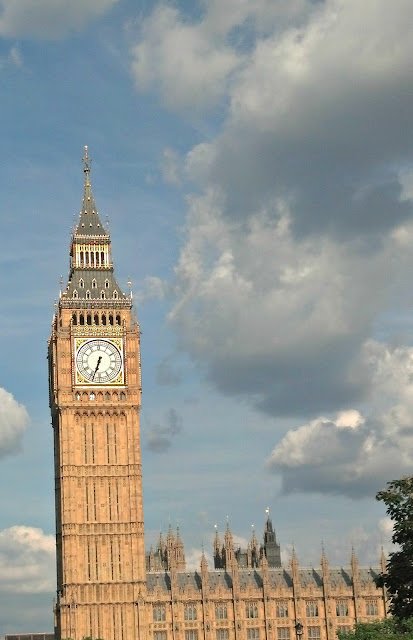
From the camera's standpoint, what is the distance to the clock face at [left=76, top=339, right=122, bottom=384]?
5748 inches

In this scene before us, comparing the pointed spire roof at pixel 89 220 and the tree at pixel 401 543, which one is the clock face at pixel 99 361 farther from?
the tree at pixel 401 543

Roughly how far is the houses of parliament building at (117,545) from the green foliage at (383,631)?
12762mm

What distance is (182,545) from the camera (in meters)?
163

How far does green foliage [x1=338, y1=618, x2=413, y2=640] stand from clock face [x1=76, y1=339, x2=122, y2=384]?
1588 inches

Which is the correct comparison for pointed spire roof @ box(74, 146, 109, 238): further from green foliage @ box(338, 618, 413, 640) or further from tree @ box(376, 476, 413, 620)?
tree @ box(376, 476, 413, 620)

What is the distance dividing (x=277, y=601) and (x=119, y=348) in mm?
36234

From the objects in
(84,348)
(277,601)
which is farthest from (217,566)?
(84,348)

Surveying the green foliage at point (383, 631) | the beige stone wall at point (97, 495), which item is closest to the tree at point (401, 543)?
the green foliage at point (383, 631)

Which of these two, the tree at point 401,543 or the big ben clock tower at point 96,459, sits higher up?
the big ben clock tower at point 96,459

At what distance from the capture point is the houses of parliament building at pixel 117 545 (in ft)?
460

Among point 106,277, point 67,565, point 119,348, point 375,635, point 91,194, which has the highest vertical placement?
point 91,194

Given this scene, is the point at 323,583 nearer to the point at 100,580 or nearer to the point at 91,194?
the point at 100,580

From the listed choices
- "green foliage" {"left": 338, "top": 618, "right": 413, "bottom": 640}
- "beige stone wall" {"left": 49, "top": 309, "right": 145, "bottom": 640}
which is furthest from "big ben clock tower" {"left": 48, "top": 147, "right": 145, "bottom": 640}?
"green foliage" {"left": 338, "top": 618, "right": 413, "bottom": 640}

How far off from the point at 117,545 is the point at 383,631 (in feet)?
104
